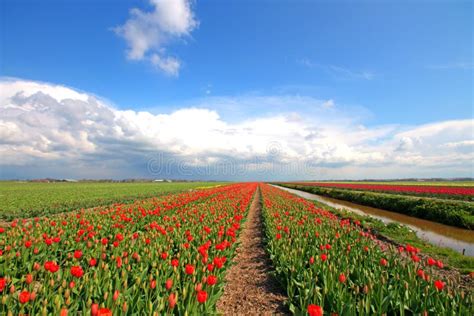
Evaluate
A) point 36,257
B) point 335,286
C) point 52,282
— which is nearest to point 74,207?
point 36,257

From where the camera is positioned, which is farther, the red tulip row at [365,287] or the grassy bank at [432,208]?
the grassy bank at [432,208]

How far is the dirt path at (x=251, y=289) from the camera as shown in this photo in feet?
15.6

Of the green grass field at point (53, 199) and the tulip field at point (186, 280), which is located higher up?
the tulip field at point (186, 280)

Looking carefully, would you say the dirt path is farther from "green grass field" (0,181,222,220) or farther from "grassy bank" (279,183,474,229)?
"green grass field" (0,181,222,220)

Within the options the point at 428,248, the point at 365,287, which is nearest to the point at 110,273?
the point at 365,287

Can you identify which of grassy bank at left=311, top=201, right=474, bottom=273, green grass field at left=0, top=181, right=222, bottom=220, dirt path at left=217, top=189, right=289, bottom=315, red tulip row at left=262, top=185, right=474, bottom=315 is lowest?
green grass field at left=0, top=181, right=222, bottom=220

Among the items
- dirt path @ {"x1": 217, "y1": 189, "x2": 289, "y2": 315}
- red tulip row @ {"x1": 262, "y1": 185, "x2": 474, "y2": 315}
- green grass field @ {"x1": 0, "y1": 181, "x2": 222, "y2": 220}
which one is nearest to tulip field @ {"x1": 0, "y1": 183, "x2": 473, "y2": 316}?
red tulip row @ {"x1": 262, "y1": 185, "x2": 474, "y2": 315}

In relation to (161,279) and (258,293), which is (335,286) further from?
(161,279)

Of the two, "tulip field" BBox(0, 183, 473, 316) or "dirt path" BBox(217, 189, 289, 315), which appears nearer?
"tulip field" BBox(0, 183, 473, 316)

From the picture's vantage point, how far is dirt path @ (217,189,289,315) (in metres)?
4.77

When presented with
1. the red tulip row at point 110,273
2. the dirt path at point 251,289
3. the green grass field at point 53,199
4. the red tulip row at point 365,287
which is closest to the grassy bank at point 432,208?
the red tulip row at point 365,287

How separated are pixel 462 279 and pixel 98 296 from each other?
809 centimetres

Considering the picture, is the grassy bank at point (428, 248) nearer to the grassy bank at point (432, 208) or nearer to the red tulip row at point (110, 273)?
the grassy bank at point (432, 208)

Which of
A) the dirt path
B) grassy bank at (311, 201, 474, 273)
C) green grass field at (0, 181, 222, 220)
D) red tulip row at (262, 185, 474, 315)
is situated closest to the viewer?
red tulip row at (262, 185, 474, 315)
